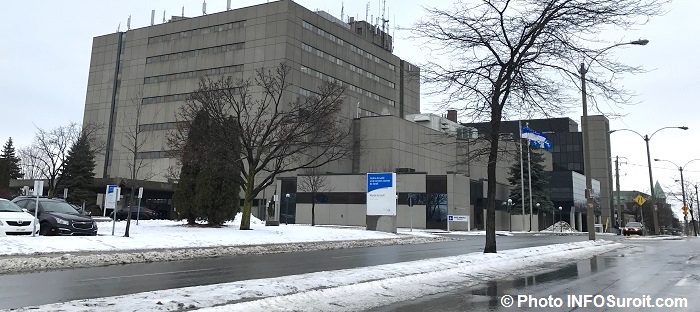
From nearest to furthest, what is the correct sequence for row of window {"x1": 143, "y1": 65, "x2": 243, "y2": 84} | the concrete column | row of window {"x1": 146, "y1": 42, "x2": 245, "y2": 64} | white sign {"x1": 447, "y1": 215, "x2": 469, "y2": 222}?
1. white sign {"x1": 447, "y1": 215, "x2": 469, "y2": 222}
2. row of window {"x1": 143, "y1": 65, "x2": 243, "y2": 84}
3. row of window {"x1": 146, "y1": 42, "x2": 245, "y2": 64}
4. the concrete column

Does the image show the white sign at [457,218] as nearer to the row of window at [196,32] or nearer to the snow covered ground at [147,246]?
the snow covered ground at [147,246]

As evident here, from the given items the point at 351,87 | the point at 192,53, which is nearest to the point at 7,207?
the point at 192,53

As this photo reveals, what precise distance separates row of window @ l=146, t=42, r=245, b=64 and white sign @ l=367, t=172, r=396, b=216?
43.1m

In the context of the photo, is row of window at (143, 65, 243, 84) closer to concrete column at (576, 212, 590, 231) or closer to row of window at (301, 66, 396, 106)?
row of window at (301, 66, 396, 106)

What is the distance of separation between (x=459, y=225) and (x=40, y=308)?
151 feet

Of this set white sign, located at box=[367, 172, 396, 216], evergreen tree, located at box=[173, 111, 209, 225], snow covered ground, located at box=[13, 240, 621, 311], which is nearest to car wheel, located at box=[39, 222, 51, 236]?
evergreen tree, located at box=[173, 111, 209, 225]

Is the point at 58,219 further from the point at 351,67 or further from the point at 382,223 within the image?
the point at 351,67

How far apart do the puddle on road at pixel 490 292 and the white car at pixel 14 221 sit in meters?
15.7

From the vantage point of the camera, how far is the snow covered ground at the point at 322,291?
7281 mm

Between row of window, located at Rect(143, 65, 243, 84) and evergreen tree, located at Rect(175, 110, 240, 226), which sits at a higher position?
row of window, located at Rect(143, 65, 243, 84)

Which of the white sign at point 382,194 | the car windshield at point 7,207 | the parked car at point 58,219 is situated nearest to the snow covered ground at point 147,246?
the parked car at point 58,219

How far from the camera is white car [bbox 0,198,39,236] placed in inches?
679

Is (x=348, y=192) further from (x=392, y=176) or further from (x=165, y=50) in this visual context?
(x=165, y=50)

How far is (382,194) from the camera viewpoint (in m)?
34.1
